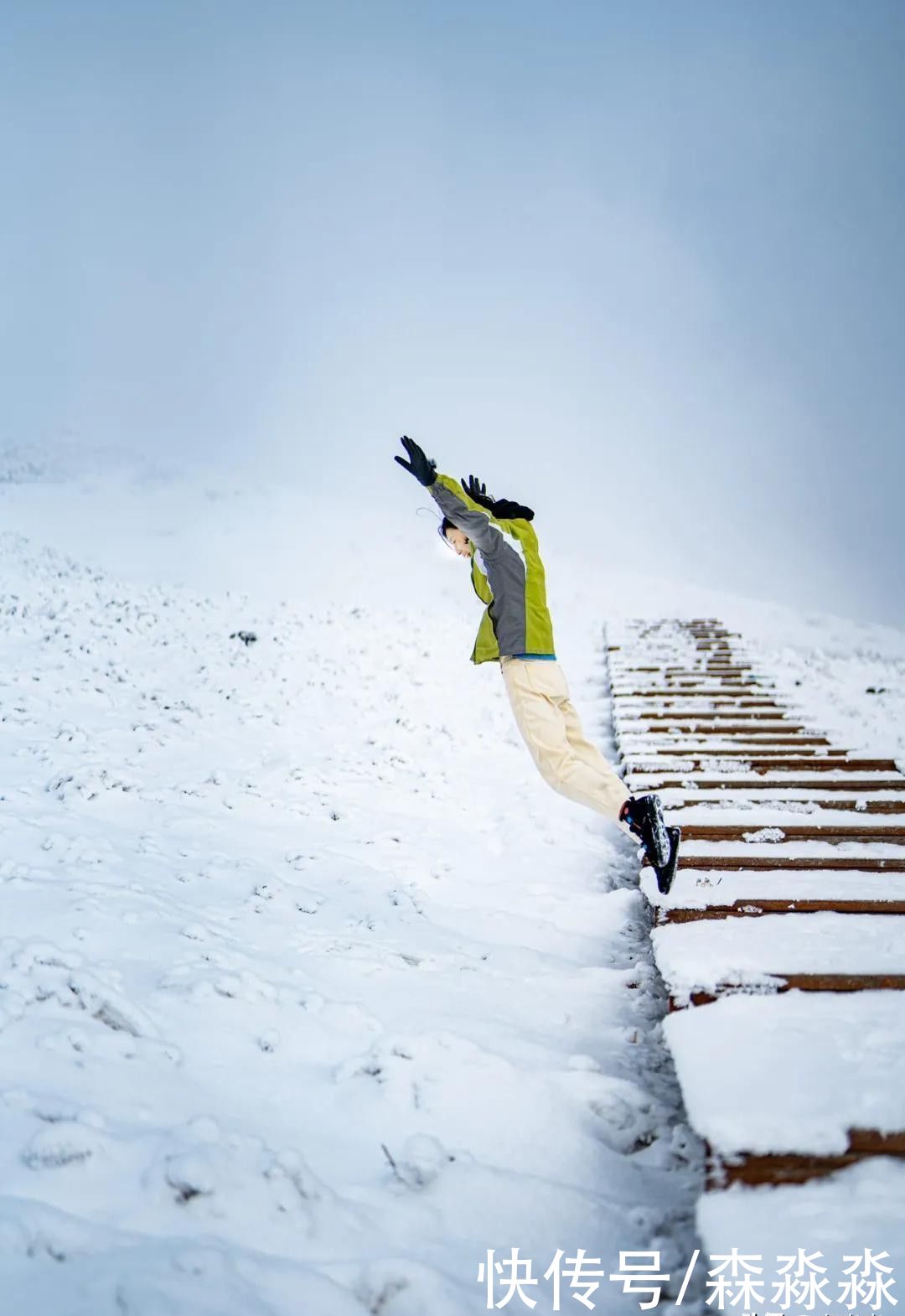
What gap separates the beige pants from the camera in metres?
3.94

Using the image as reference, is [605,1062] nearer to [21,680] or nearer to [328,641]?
[21,680]

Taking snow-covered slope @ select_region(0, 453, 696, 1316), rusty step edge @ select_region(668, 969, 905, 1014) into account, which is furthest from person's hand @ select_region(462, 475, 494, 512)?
rusty step edge @ select_region(668, 969, 905, 1014)

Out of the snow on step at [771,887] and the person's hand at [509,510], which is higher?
the person's hand at [509,510]

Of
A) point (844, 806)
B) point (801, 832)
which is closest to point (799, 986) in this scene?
point (801, 832)

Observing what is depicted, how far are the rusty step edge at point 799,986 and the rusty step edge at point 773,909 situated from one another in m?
0.48

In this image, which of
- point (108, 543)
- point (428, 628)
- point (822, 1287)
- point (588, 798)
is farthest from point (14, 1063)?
point (108, 543)

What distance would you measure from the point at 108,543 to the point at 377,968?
61.6 feet

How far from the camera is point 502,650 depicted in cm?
416

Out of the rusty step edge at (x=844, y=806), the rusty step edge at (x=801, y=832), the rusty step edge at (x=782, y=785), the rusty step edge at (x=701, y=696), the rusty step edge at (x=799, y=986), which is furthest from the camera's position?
the rusty step edge at (x=701, y=696)

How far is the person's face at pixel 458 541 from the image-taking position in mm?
4289

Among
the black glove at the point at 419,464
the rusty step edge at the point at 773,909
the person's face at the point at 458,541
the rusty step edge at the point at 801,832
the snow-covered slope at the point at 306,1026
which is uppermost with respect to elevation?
the black glove at the point at 419,464

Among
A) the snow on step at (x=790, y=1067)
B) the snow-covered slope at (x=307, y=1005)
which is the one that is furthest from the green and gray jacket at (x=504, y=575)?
the snow on step at (x=790, y=1067)

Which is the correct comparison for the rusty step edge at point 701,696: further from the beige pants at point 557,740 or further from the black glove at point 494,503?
the black glove at point 494,503

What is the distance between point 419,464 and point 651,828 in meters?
2.38
